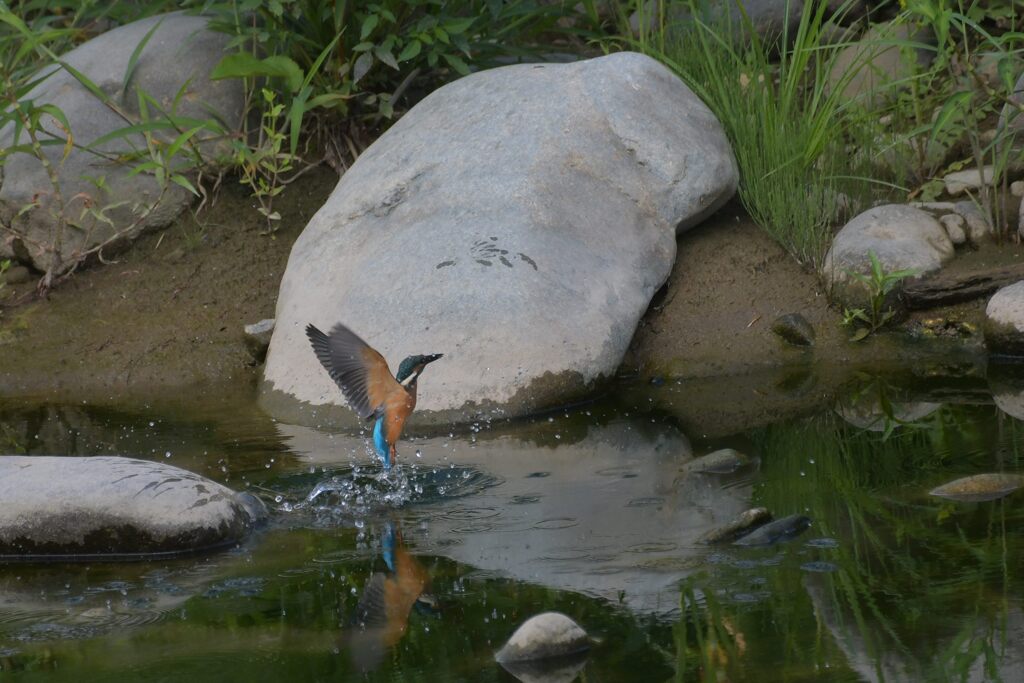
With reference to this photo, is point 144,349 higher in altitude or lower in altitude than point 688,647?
lower

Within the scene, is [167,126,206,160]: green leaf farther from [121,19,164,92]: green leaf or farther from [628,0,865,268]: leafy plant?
[628,0,865,268]: leafy plant

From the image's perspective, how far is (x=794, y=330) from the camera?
5598 mm

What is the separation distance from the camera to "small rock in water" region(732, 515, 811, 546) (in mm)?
3572

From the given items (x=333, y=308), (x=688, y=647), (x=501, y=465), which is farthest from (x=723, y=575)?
(x=333, y=308)

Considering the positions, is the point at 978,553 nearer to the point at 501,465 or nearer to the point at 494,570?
the point at 494,570

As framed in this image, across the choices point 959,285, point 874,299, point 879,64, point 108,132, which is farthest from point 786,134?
point 108,132

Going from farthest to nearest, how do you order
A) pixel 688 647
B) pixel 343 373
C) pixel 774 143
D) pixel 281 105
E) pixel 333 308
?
pixel 281 105, pixel 774 143, pixel 333 308, pixel 343 373, pixel 688 647

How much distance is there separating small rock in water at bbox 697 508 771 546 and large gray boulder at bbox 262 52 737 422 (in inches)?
62.7

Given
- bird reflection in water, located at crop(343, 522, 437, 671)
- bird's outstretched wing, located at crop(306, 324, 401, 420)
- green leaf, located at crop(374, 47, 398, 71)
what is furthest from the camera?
green leaf, located at crop(374, 47, 398, 71)

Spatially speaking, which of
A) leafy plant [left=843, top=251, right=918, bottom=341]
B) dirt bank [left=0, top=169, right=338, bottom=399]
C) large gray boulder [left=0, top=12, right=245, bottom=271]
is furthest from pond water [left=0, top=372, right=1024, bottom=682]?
large gray boulder [left=0, top=12, right=245, bottom=271]

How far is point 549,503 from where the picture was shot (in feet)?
13.4

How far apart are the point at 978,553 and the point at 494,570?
1223 mm

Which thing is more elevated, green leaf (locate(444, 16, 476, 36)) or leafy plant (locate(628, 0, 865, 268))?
green leaf (locate(444, 16, 476, 36))

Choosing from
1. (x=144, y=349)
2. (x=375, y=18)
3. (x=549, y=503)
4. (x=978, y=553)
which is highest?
(x=375, y=18)
